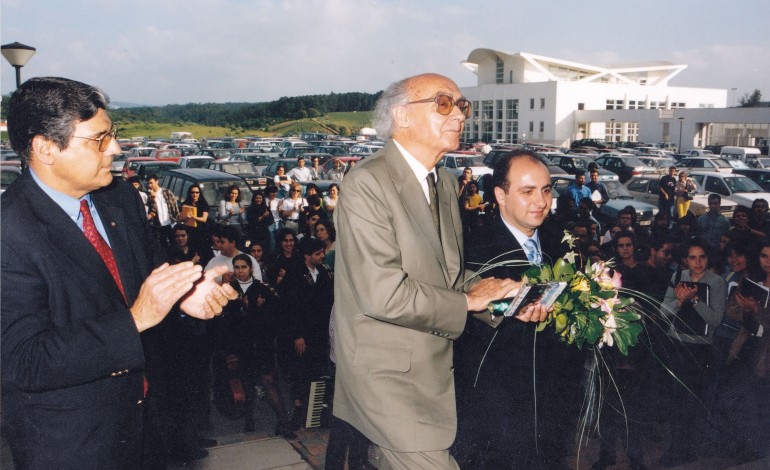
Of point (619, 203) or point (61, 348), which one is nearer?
point (61, 348)

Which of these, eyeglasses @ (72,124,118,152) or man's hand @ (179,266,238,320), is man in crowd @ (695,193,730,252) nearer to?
man's hand @ (179,266,238,320)

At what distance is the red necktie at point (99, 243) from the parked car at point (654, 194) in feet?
51.8

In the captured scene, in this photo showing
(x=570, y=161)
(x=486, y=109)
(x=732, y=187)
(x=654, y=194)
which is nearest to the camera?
(x=732, y=187)

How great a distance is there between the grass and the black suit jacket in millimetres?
49933

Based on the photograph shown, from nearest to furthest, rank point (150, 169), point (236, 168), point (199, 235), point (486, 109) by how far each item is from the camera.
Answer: point (199, 235)
point (150, 169)
point (236, 168)
point (486, 109)

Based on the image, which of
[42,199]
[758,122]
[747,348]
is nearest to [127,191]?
[42,199]

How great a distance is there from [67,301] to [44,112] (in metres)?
0.62

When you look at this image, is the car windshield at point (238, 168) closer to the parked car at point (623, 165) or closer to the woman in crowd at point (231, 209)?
the woman in crowd at point (231, 209)

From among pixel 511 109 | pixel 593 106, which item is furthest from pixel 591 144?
pixel 511 109

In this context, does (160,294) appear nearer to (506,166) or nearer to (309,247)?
(506,166)

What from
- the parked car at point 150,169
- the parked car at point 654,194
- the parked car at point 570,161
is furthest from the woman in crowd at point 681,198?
the parked car at point 150,169

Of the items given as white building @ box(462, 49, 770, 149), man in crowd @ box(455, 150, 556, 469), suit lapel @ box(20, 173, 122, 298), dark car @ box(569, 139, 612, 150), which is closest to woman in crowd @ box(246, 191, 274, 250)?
→ man in crowd @ box(455, 150, 556, 469)

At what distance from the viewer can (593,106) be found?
214 feet

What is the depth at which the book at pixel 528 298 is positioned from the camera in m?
2.47
